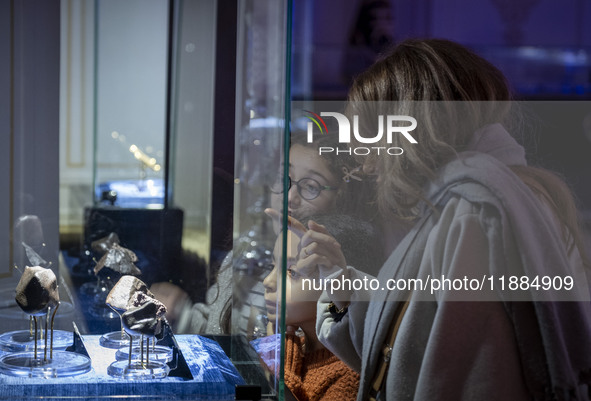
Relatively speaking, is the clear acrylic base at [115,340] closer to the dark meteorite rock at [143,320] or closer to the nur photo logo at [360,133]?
the dark meteorite rock at [143,320]

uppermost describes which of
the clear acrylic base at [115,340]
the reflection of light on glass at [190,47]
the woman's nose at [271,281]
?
the reflection of light on glass at [190,47]

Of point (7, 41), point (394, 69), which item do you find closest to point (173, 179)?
point (7, 41)

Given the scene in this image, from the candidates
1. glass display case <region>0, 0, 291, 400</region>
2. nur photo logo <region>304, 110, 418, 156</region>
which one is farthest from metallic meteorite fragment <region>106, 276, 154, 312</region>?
nur photo logo <region>304, 110, 418, 156</region>

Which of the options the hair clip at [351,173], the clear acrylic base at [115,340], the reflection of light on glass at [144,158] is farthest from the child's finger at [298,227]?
the clear acrylic base at [115,340]

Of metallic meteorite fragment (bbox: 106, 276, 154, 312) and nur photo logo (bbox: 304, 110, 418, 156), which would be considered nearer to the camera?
metallic meteorite fragment (bbox: 106, 276, 154, 312)

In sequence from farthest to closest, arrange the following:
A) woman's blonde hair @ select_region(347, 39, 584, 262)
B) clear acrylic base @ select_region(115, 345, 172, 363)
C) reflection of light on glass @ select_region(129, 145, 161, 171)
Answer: woman's blonde hair @ select_region(347, 39, 584, 262) < reflection of light on glass @ select_region(129, 145, 161, 171) < clear acrylic base @ select_region(115, 345, 172, 363)

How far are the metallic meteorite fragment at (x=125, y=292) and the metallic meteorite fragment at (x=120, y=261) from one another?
2 cm

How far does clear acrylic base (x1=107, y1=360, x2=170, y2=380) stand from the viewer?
1.32m

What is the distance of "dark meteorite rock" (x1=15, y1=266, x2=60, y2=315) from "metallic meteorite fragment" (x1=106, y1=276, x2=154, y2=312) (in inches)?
4.2

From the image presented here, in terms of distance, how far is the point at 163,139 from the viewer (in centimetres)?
149

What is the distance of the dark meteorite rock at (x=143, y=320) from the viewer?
52.6 inches

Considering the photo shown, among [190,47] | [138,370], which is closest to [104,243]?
[138,370]

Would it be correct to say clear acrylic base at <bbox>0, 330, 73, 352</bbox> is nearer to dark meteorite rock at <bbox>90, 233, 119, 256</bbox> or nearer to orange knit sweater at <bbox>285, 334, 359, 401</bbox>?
dark meteorite rock at <bbox>90, 233, 119, 256</bbox>

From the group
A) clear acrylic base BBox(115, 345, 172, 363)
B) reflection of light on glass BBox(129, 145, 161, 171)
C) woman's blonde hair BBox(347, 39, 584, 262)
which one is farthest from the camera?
woman's blonde hair BBox(347, 39, 584, 262)
